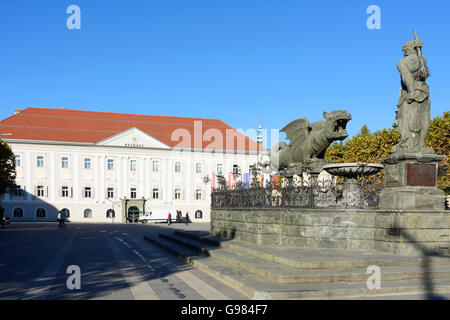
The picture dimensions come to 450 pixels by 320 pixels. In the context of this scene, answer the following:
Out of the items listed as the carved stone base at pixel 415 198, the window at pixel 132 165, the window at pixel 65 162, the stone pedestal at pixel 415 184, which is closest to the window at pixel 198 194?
the window at pixel 132 165

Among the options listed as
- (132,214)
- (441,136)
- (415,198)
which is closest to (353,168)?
(415,198)

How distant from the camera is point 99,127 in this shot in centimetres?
6525

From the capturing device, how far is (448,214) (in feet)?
35.6

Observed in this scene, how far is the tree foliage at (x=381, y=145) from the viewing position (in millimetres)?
25656

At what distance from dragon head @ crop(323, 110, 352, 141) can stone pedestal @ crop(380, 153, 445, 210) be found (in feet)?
11.1

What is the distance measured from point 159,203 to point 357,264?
56570mm

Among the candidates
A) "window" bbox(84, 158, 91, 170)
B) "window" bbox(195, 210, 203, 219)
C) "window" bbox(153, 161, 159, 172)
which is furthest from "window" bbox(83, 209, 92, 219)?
"window" bbox(195, 210, 203, 219)

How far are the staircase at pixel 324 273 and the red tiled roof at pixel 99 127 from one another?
5443cm

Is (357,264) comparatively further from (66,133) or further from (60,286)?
(66,133)

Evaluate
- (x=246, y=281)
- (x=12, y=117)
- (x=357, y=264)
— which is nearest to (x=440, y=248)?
(x=357, y=264)

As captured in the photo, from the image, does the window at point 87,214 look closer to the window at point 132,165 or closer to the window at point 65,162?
the window at point 65,162

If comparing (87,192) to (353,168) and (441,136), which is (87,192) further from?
(353,168)
